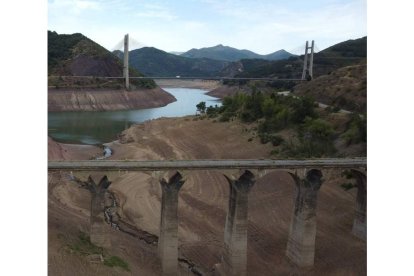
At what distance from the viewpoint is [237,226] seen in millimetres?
21219

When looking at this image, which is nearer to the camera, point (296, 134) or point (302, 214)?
point (302, 214)

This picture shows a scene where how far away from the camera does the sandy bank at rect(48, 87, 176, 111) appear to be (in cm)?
9544

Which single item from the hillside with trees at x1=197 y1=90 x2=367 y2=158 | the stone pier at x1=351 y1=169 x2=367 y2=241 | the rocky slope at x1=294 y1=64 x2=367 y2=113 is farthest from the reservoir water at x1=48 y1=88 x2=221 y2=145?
the stone pier at x1=351 y1=169 x2=367 y2=241

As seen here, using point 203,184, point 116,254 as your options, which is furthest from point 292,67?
point 116,254

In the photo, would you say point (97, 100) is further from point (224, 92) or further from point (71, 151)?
point (224, 92)

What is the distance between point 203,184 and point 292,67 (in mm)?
91004

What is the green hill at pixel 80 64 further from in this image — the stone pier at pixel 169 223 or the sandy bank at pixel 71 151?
the stone pier at pixel 169 223

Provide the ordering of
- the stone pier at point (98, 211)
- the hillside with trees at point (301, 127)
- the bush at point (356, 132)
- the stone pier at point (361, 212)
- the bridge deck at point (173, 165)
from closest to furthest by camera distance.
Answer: the bridge deck at point (173, 165) < the stone pier at point (98, 211) < the stone pier at point (361, 212) < the bush at point (356, 132) < the hillside with trees at point (301, 127)

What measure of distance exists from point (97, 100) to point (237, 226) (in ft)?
273

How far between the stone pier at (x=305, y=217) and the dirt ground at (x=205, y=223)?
573mm

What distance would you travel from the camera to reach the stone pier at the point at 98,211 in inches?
827

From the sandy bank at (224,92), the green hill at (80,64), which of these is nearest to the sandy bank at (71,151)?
the green hill at (80,64)

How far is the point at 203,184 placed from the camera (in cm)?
3809

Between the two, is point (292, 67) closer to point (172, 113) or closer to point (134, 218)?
point (172, 113)
